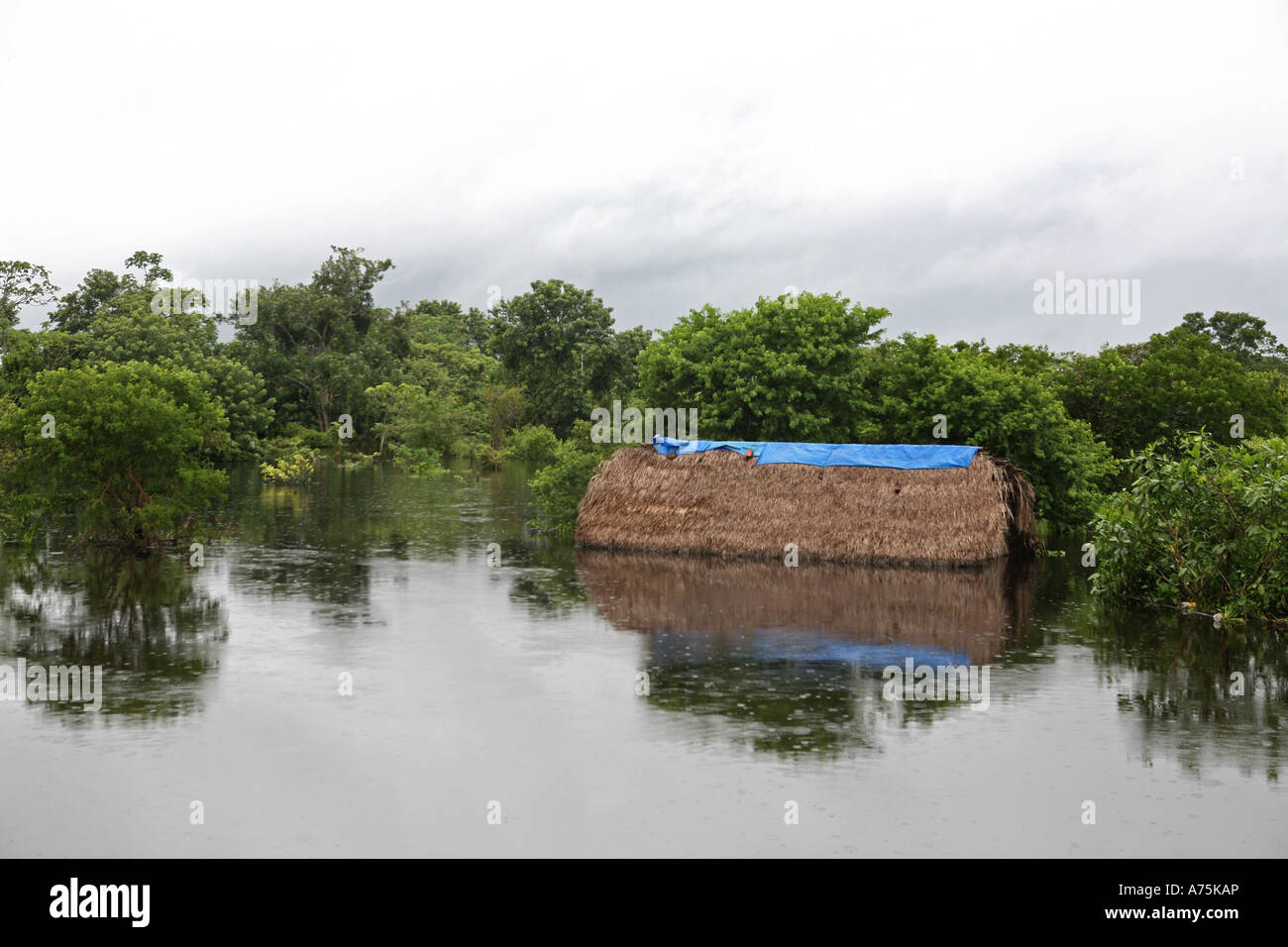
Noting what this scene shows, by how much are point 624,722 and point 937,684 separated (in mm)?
3453

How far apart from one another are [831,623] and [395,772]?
7.40m

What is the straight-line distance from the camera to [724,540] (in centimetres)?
2069

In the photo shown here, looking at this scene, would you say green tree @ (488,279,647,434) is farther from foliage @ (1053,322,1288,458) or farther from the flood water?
the flood water

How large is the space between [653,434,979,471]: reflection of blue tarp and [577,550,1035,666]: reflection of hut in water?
6.72ft

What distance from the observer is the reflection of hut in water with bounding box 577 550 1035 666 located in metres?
13.4

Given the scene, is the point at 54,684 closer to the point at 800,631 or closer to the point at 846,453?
the point at 800,631

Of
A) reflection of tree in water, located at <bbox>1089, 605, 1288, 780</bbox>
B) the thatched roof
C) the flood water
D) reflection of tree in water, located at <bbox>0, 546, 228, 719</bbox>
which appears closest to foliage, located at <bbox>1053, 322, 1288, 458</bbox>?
the thatched roof

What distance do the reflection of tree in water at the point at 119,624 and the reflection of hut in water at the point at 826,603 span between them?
5.33 meters

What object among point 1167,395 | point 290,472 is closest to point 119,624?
point 1167,395

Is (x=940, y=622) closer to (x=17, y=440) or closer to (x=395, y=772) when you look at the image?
(x=395, y=772)
